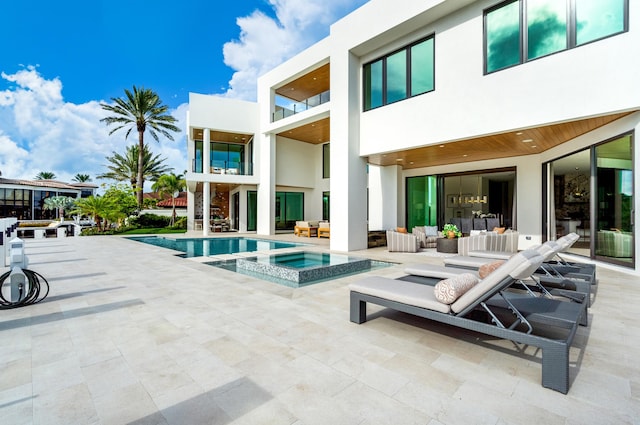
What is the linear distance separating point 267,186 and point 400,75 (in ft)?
33.6

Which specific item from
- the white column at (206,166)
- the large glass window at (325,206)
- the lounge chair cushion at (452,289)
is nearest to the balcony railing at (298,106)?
the white column at (206,166)

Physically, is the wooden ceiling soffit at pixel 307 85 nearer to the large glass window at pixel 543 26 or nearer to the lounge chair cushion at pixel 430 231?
the large glass window at pixel 543 26

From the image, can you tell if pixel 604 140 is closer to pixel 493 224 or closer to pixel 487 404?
pixel 493 224

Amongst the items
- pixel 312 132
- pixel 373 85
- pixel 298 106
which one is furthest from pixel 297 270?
pixel 312 132

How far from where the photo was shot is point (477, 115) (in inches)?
311

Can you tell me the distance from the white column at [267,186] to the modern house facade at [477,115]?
3.75ft

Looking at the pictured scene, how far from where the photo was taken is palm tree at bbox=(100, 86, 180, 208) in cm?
2255

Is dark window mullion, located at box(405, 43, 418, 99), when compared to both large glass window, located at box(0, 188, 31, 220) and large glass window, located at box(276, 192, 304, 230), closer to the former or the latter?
large glass window, located at box(276, 192, 304, 230)

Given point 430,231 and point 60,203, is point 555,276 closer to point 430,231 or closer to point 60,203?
point 430,231

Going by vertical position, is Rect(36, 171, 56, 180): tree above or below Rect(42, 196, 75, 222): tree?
above

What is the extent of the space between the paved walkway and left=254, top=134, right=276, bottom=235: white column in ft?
43.2

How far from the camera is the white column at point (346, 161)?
10.6 metres

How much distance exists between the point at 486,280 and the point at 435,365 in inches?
34.5

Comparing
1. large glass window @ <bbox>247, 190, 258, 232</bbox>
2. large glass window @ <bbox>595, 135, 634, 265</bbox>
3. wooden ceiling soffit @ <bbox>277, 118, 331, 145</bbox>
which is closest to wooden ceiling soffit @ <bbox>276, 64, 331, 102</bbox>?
wooden ceiling soffit @ <bbox>277, 118, 331, 145</bbox>
